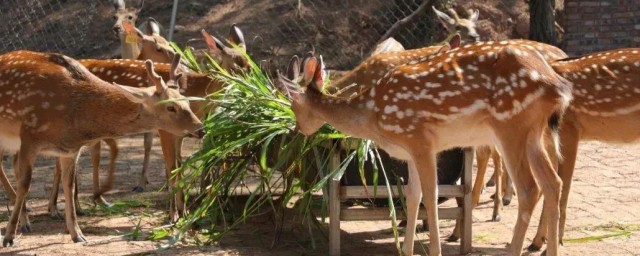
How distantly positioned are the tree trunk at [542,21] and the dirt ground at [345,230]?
4280 mm

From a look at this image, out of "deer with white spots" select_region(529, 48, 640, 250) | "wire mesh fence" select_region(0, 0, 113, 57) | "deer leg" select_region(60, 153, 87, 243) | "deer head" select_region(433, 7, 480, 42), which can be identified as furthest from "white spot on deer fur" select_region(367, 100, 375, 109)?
"wire mesh fence" select_region(0, 0, 113, 57)

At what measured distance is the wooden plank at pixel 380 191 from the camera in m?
7.70

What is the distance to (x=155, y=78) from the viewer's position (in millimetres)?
7902

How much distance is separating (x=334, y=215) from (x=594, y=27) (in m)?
8.35

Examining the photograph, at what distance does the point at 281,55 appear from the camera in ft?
49.2

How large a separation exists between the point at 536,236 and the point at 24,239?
12.4ft

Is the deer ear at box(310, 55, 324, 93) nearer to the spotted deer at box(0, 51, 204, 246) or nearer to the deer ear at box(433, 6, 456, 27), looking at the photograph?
the spotted deer at box(0, 51, 204, 246)

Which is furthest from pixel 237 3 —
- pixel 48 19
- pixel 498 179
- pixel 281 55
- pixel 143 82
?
pixel 498 179

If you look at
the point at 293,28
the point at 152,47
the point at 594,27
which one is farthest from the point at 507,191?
the point at 293,28

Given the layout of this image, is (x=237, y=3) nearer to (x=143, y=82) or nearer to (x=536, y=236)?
(x=143, y=82)

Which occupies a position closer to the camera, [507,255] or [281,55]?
[507,255]

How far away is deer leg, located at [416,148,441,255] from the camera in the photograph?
A: 275 inches

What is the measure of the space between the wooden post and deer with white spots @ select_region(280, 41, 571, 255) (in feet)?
1.81

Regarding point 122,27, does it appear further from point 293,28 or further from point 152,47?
point 293,28
